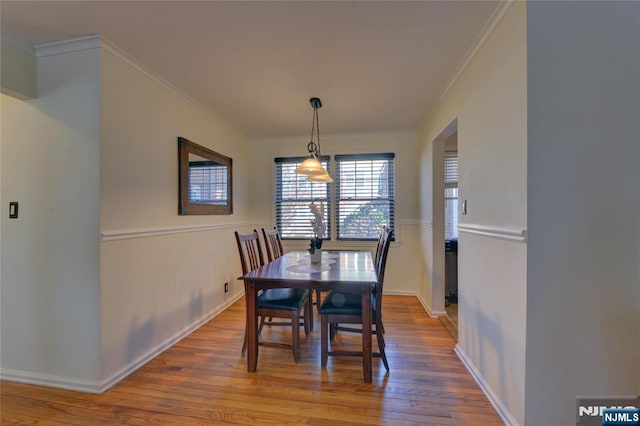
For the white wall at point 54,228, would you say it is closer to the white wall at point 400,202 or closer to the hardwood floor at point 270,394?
the hardwood floor at point 270,394

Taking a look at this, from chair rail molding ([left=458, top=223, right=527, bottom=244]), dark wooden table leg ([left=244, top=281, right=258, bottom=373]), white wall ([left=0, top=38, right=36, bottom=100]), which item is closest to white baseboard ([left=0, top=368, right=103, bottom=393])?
dark wooden table leg ([left=244, top=281, right=258, bottom=373])

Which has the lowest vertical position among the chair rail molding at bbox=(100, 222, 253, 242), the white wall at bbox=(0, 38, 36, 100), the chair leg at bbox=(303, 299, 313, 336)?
the chair leg at bbox=(303, 299, 313, 336)

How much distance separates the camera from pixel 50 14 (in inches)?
64.3

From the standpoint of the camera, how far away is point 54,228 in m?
1.94

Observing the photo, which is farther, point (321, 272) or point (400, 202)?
point (400, 202)

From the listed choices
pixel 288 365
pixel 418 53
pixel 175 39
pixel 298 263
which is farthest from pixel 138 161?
pixel 418 53

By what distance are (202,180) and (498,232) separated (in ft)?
9.32

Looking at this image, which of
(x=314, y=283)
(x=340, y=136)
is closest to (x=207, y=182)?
(x=314, y=283)

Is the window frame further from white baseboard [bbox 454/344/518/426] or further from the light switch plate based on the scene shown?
the light switch plate

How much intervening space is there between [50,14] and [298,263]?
2.38 meters

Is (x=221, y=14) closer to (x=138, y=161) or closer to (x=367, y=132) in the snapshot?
(x=138, y=161)

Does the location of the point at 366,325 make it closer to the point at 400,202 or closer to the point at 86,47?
the point at 400,202

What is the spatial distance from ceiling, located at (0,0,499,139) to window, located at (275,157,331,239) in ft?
4.96
